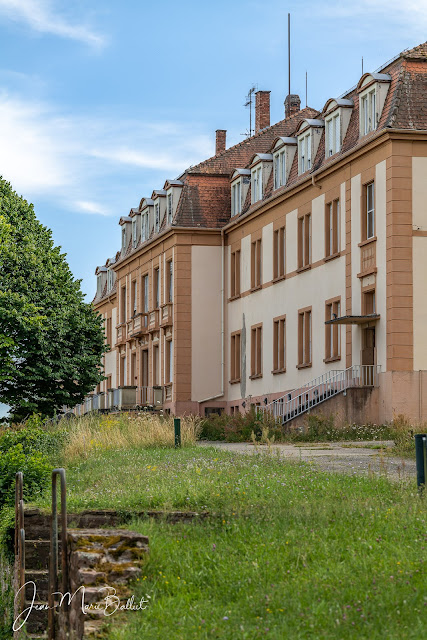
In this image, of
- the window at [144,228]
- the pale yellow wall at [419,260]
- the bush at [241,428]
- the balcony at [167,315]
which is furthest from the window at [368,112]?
the window at [144,228]

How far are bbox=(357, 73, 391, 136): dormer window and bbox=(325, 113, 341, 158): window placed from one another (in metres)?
2.12

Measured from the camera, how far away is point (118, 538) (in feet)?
38.8

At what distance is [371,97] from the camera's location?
126 ft

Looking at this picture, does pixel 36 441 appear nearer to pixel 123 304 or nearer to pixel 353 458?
pixel 353 458

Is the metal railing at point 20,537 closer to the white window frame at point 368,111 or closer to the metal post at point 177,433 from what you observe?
the metal post at point 177,433

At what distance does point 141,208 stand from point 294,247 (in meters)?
17.8

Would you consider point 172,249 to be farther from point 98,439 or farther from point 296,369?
point 98,439

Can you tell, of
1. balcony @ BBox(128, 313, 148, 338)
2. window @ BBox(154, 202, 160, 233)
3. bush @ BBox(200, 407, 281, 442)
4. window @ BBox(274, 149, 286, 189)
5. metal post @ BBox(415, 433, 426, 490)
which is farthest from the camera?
balcony @ BBox(128, 313, 148, 338)

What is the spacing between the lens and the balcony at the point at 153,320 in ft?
185

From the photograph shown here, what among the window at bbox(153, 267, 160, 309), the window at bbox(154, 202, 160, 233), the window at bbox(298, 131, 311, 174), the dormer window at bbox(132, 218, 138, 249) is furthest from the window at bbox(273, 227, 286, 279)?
the dormer window at bbox(132, 218, 138, 249)

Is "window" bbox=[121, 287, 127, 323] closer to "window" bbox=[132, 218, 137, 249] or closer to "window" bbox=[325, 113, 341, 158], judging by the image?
"window" bbox=[132, 218, 137, 249]

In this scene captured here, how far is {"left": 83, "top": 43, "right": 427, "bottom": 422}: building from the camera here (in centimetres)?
3609

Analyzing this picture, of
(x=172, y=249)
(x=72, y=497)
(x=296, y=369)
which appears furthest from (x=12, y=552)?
(x=172, y=249)

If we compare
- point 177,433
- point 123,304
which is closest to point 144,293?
point 123,304
